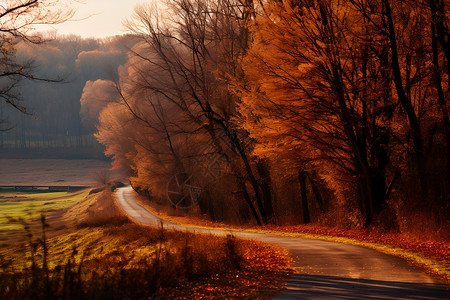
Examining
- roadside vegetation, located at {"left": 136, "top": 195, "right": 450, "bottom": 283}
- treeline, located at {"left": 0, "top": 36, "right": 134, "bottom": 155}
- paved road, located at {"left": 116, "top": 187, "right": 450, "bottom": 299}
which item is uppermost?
treeline, located at {"left": 0, "top": 36, "right": 134, "bottom": 155}

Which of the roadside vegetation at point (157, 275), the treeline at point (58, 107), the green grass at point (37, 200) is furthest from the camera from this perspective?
the treeline at point (58, 107)

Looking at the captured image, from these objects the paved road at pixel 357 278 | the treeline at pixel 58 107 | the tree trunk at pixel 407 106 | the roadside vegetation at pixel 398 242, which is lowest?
the roadside vegetation at pixel 398 242

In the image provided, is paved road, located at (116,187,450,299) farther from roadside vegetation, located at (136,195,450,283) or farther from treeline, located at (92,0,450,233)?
treeline, located at (92,0,450,233)

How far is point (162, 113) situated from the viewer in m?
32.2

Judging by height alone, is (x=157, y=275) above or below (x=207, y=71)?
below

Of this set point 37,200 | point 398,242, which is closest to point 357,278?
point 398,242

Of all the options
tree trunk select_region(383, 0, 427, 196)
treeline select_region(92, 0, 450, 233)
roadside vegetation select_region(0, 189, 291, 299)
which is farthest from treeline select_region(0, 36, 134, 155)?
roadside vegetation select_region(0, 189, 291, 299)

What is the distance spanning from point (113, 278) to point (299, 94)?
1096 centimetres

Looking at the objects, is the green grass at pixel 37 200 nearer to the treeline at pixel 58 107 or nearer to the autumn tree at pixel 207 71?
the autumn tree at pixel 207 71

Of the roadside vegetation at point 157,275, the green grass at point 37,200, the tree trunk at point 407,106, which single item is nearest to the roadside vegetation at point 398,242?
the tree trunk at point 407,106

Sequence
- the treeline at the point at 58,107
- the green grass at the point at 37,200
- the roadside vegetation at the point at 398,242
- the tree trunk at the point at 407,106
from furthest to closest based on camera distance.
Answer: the treeline at the point at 58,107, the green grass at the point at 37,200, the tree trunk at the point at 407,106, the roadside vegetation at the point at 398,242

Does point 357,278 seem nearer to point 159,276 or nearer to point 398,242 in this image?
point 159,276

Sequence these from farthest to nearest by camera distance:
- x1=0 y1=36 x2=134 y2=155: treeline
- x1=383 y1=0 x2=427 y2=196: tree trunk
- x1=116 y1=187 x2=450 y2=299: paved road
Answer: x1=0 y1=36 x2=134 y2=155: treeline
x1=383 y1=0 x2=427 y2=196: tree trunk
x1=116 y1=187 x2=450 y2=299: paved road

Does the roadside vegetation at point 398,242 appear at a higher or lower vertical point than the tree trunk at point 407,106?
lower
